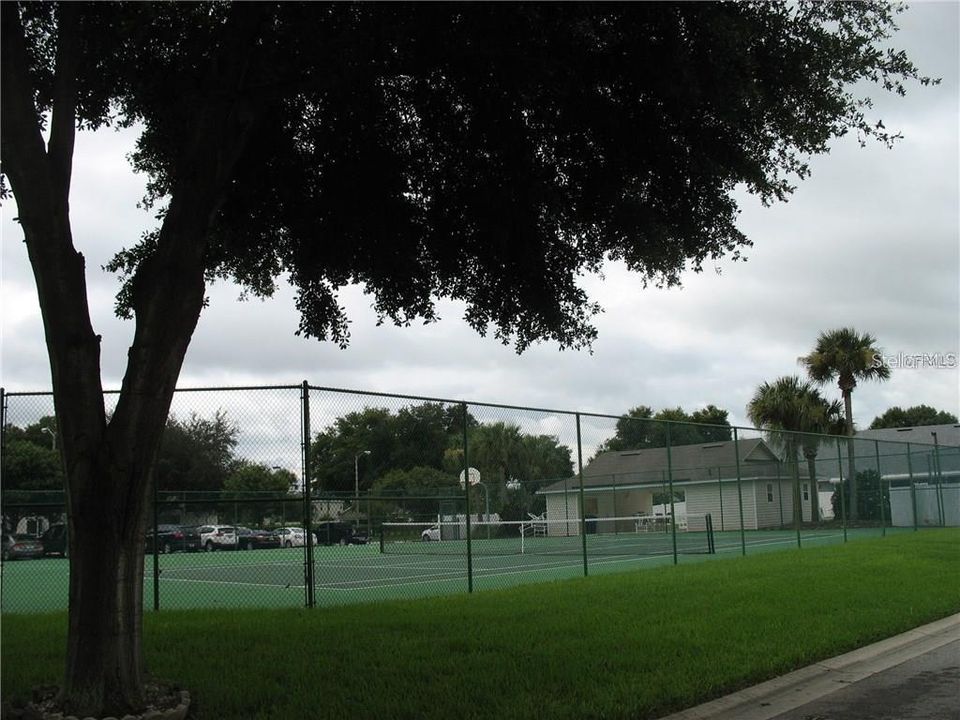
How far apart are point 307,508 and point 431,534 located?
9.97 ft

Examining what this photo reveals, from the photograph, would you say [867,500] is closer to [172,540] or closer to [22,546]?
[172,540]

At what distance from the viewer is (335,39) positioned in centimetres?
763

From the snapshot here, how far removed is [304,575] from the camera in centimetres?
1234

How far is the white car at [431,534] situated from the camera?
47.7ft

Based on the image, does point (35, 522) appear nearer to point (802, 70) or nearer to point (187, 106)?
point (187, 106)

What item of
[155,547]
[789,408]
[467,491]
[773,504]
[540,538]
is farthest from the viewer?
[789,408]

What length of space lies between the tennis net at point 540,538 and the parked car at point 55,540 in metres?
4.29

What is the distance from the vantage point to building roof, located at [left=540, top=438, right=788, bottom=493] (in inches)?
982

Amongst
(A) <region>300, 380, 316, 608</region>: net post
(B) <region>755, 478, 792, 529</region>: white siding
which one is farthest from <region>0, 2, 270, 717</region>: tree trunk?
(B) <region>755, 478, 792, 529</region>: white siding

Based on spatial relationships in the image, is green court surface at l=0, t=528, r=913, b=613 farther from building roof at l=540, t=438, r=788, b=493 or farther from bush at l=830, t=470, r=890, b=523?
bush at l=830, t=470, r=890, b=523

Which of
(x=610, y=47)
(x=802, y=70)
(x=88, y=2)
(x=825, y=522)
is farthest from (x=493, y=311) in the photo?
(x=825, y=522)

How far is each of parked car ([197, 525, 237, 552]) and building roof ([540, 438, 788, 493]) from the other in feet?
22.8

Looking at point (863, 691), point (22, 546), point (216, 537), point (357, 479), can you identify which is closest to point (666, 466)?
point (357, 479)

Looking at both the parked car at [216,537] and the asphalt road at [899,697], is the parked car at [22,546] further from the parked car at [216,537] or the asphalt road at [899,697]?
the asphalt road at [899,697]
